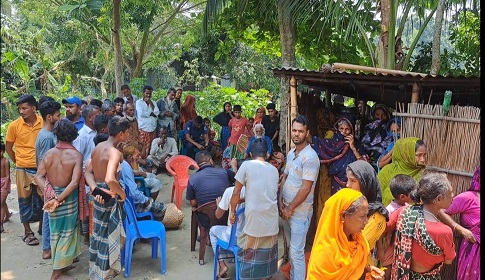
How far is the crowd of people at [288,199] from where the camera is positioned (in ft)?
8.34

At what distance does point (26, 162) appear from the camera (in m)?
4.89

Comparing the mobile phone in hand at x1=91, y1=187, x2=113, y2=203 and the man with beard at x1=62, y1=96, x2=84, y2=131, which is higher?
the man with beard at x1=62, y1=96, x2=84, y2=131

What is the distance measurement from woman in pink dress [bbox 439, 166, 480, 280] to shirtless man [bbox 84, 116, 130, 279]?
9.29 feet

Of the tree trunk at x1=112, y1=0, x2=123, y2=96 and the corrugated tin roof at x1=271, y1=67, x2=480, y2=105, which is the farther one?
the tree trunk at x1=112, y1=0, x2=123, y2=96

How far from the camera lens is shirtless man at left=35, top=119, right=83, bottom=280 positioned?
3867mm

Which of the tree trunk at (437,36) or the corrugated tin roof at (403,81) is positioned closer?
the corrugated tin roof at (403,81)

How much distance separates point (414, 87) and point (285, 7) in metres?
3.62

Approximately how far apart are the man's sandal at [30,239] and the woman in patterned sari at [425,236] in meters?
4.28

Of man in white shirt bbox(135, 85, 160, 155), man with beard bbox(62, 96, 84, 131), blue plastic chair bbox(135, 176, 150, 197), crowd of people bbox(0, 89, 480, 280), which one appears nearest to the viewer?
crowd of people bbox(0, 89, 480, 280)

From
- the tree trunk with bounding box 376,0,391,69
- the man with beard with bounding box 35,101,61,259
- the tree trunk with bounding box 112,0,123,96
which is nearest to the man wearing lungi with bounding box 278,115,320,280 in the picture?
Answer: the man with beard with bounding box 35,101,61,259

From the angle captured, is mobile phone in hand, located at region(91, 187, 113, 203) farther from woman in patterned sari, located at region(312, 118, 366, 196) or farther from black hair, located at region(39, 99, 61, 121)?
woman in patterned sari, located at region(312, 118, 366, 196)

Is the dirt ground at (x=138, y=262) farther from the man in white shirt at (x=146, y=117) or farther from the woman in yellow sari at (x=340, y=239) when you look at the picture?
the man in white shirt at (x=146, y=117)

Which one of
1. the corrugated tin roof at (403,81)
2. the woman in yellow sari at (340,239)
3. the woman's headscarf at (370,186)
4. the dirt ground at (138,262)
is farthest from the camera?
the dirt ground at (138,262)

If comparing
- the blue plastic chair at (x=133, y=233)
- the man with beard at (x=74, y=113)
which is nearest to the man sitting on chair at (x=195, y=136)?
the man with beard at (x=74, y=113)
